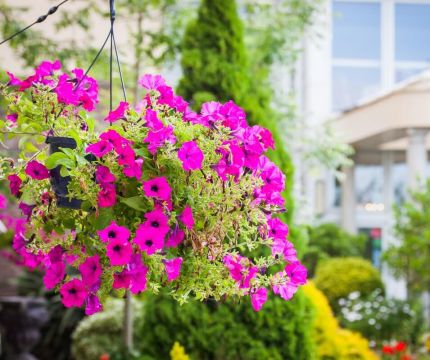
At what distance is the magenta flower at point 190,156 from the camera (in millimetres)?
2016

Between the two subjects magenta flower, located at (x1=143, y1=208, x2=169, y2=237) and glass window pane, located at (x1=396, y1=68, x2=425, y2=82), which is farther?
glass window pane, located at (x1=396, y1=68, x2=425, y2=82)

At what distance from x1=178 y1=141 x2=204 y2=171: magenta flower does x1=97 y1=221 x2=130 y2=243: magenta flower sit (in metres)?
0.23

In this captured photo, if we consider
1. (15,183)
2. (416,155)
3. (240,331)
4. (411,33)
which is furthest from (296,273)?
(411,33)

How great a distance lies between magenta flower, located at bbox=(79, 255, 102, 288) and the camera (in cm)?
204

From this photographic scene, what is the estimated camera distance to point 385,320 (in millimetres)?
9906

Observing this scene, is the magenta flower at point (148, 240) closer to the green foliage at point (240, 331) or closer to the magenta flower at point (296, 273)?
the magenta flower at point (296, 273)

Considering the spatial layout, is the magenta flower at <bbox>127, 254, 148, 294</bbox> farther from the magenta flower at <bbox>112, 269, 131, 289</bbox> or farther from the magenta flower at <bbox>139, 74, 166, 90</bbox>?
the magenta flower at <bbox>139, 74, 166, 90</bbox>

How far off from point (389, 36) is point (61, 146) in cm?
1510

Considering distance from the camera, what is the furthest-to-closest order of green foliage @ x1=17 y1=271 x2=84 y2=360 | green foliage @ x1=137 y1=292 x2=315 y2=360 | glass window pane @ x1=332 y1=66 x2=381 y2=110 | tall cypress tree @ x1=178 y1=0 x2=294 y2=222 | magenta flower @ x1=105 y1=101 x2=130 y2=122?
glass window pane @ x1=332 y1=66 x2=381 y2=110
green foliage @ x1=17 y1=271 x2=84 y2=360
tall cypress tree @ x1=178 y1=0 x2=294 y2=222
green foliage @ x1=137 y1=292 x2=315 y2=360
magenta flower @ x1=105 y1=101 x2=130 y2=122

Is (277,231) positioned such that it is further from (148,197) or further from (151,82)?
(151,82)

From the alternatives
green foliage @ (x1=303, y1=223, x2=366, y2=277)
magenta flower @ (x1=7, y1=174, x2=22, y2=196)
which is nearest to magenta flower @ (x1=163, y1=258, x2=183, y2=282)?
magenta flower @ (x1=7, y1=174, x2=22, y2=196)

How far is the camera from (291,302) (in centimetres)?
467

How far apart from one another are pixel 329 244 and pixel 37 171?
39.7ft

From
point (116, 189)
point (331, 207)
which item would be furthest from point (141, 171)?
point (331, 207)
